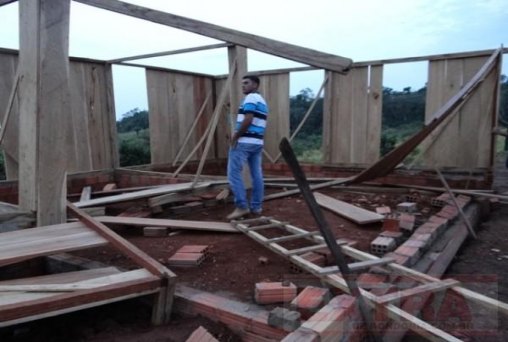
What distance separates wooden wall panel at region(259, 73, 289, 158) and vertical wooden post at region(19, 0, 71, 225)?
4726mm

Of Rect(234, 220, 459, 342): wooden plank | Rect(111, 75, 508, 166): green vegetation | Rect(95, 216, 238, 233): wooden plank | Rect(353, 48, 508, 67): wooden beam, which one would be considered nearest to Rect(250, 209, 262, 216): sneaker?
Rect(95, 216, 238, 233): wooden plank

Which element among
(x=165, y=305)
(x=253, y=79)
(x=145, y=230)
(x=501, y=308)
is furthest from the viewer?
(x=253, y=79)

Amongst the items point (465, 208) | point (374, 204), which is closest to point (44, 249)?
point (374, 204)

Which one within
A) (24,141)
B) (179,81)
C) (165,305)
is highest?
(179,81)

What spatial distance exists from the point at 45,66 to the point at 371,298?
2.85 metres

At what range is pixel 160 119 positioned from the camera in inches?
288

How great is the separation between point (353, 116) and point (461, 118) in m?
1.64

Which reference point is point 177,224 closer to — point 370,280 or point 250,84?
point 250,84

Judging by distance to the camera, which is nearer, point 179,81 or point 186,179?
point 186,179

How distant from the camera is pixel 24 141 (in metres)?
3.13

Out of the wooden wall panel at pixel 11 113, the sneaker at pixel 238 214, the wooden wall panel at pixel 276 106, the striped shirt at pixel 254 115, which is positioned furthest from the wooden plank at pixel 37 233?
the wooden wall panel at pixel 276 106

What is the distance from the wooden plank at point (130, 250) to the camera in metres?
2.24

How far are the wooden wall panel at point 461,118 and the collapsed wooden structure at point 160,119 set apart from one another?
1 cm

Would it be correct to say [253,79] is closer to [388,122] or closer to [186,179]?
[186,179]
